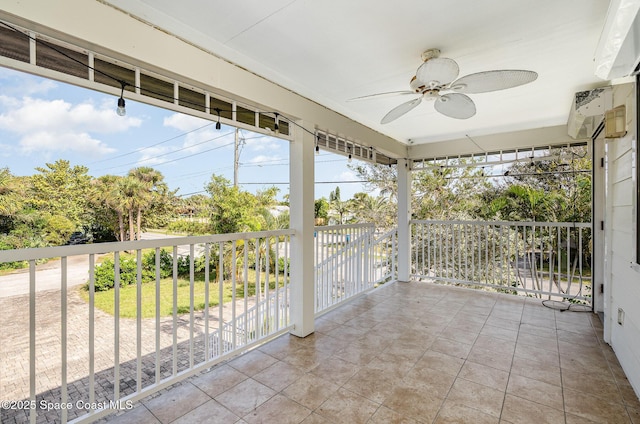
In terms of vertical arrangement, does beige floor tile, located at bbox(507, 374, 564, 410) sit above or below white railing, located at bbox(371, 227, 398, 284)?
below

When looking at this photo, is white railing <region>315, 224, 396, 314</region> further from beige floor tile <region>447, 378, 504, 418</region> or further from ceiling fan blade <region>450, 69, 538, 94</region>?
ceiling fan blade <region>450, 69, 538, 94</region>

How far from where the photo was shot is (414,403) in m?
1.81

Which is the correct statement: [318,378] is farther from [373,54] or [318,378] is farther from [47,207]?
[47,207]

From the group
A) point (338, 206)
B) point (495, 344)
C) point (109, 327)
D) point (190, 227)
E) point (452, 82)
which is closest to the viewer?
point (452, 82)

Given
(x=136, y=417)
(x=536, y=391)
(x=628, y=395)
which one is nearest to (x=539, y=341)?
(x=628, y=395)

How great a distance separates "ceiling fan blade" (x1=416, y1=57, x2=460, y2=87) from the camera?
1.77 metres

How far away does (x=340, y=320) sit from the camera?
321cm

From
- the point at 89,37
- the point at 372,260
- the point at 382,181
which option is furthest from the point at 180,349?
the point at 382,181

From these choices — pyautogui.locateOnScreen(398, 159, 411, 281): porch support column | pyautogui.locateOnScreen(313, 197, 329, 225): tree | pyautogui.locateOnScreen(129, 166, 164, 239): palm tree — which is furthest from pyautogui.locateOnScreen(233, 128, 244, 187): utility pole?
pyautogui.locateOnScreen(398, 159, 411, 281): porch support column

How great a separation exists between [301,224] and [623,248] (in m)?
2.61

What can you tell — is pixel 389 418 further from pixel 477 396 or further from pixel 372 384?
pixel 477 396

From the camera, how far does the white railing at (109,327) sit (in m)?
1.54

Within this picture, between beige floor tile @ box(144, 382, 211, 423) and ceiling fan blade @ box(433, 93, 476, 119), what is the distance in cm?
269

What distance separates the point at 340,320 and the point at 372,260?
1.34 m
